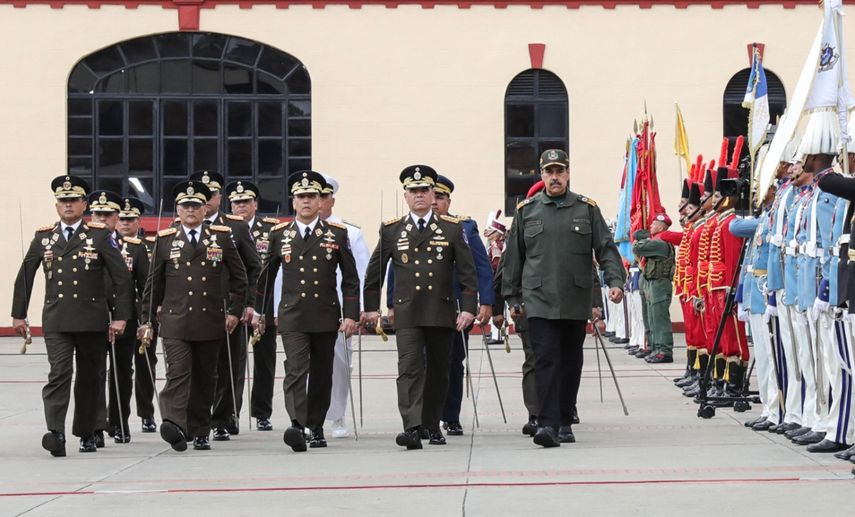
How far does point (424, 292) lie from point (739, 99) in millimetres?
19386

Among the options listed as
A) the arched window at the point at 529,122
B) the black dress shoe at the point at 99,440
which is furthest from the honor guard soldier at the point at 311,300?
the arched window at the point at 529,122

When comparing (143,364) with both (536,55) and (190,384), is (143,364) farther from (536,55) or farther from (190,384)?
(536,55)

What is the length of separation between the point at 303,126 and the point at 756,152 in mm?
17015

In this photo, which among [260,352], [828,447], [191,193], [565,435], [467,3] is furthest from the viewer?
[467,3]

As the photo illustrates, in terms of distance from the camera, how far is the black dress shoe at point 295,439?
37.4 ft

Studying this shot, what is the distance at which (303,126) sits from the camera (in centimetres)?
3002

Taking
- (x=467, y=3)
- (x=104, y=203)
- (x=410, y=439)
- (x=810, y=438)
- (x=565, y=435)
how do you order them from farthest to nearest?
(x=467, y=3) < (x=104, y=203) < (x=565, y=435) < (x=410, y=439) < (x=810, y=438)

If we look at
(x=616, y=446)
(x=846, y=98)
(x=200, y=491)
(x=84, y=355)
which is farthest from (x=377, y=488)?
(x=846, y=98)

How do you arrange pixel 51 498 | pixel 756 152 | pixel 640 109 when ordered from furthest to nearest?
pixel 640 109, pixel 756 152, pixel 51 498

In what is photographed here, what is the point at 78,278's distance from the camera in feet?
39.2

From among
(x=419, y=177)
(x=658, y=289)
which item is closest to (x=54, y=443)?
(x=419, y=177)

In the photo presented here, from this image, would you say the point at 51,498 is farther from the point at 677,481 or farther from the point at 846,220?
the point at 846,220

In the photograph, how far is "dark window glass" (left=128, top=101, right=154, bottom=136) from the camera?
29.9 metres

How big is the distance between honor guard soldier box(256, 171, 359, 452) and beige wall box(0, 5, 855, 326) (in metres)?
17.8
